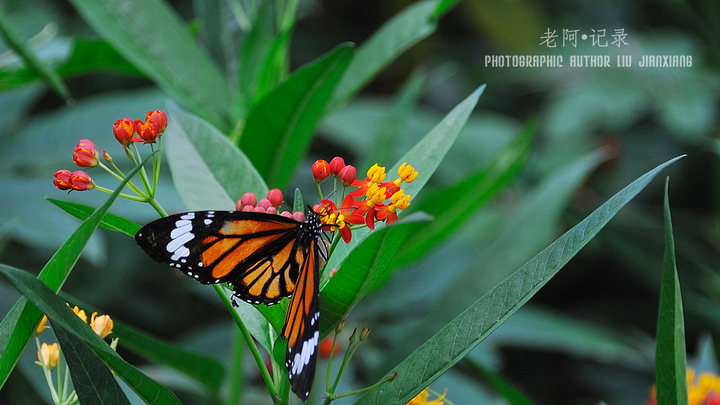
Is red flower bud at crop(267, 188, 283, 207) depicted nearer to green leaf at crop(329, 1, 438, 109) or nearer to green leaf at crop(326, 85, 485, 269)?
green leaf at crop(326, 85, 485, 269)

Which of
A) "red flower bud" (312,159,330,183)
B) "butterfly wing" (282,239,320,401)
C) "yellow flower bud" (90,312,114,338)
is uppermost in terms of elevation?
"red flower bud" (312,159,330,183)

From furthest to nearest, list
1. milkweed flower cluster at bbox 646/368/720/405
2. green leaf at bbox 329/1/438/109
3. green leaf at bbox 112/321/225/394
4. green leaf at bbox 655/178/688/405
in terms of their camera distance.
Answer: green leaf at bbox 329/1/438/109, milkweed flower cluster at bbox 646/368/720/405, green leaf at bbox 112/321/225/394, green leaf at bbox 655/178/688/405

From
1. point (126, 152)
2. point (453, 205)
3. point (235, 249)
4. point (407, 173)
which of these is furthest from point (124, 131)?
point (453, 205)

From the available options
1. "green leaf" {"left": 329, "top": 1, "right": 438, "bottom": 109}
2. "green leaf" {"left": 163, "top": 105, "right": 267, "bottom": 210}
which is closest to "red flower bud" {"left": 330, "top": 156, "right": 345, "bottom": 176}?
"green leaf" {"left": 163, "top": 105, "right": 267, "bottom": 210}

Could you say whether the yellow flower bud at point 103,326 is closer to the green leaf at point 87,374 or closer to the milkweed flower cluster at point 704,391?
the green leaf at point 87,374

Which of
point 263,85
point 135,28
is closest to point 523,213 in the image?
point 263,85

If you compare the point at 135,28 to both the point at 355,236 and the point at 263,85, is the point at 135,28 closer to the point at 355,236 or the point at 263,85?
the point at 263,85

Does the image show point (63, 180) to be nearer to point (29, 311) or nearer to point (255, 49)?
point (29, 311)

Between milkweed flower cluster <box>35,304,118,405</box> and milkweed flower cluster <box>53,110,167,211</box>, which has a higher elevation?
milkweed flower cluster <box>53,110,167,211</box>

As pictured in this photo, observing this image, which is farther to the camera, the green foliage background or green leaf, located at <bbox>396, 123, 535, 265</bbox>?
green leaf, located at <bbox>396, 123, 535, 265</bbox>
